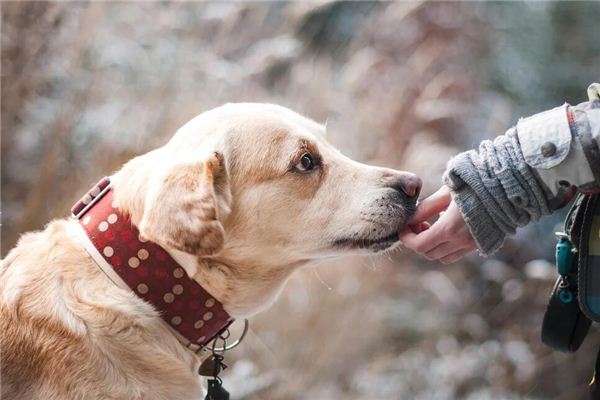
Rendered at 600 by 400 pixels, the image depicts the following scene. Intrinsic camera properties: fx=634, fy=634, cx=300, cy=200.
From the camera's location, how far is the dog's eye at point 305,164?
147cm

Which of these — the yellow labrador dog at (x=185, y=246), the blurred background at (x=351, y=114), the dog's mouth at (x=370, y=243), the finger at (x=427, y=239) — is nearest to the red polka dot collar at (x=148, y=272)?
the yellow labrador dog at (x=185, y=246)

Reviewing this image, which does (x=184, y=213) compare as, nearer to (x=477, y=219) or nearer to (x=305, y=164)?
(x=305, y=164)

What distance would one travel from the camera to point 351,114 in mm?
2674

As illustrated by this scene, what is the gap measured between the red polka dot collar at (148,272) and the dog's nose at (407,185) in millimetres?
489

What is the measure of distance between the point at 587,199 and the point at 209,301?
31.0 inches

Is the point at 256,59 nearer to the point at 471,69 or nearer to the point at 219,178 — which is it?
the point at 471,69

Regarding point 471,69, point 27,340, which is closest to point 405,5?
point 471,69

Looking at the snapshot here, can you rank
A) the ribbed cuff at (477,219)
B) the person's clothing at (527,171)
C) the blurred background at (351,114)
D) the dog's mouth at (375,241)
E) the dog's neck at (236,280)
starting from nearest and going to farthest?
the person's clothing at (527,171), the ribbed cuff at (477,219), the dog's neck at (236,280), the dog's mouth at (375,241), the blurred background at (351,114)

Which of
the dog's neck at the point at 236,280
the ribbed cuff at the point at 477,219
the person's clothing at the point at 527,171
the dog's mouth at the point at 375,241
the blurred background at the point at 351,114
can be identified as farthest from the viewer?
the blurred background at the point at 351,114

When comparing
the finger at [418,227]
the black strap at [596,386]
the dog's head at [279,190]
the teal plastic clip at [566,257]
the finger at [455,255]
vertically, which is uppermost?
the dog's head at [279,190]

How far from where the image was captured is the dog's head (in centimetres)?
140

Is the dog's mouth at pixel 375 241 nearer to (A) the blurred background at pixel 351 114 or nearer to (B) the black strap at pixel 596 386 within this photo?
(B) the black strap at pixel 596 386

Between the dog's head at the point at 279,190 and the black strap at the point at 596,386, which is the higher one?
the dog's head at the point at 279,190

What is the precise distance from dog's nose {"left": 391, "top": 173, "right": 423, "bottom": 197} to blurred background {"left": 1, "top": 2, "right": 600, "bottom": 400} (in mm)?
1060
